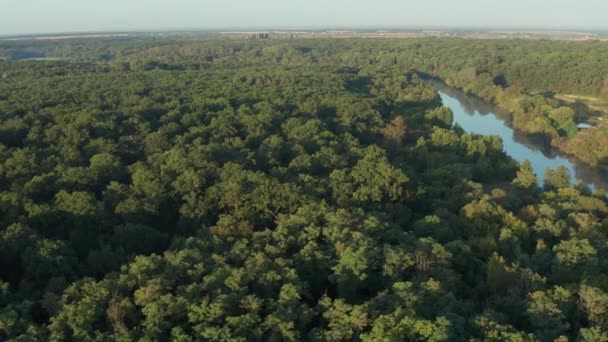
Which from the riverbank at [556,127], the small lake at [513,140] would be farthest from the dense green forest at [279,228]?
the small lake at [513,140]

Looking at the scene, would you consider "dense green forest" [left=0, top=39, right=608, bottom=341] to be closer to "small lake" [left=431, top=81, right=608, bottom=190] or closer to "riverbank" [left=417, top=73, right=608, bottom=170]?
"riverbank" [left=417, top=73, right=608, bottom=170]

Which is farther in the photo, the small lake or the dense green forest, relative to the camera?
the small lake

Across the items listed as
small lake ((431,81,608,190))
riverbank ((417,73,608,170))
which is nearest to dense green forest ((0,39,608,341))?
riverbank ((417,73,608,170))

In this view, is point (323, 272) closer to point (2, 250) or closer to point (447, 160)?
point (2, 250)

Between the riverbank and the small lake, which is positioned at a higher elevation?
the riverbank

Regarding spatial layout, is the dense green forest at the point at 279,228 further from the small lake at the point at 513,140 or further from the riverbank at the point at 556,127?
the small lake at the point at 513,140

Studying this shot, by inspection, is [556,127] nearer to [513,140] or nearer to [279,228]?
[513,140]
